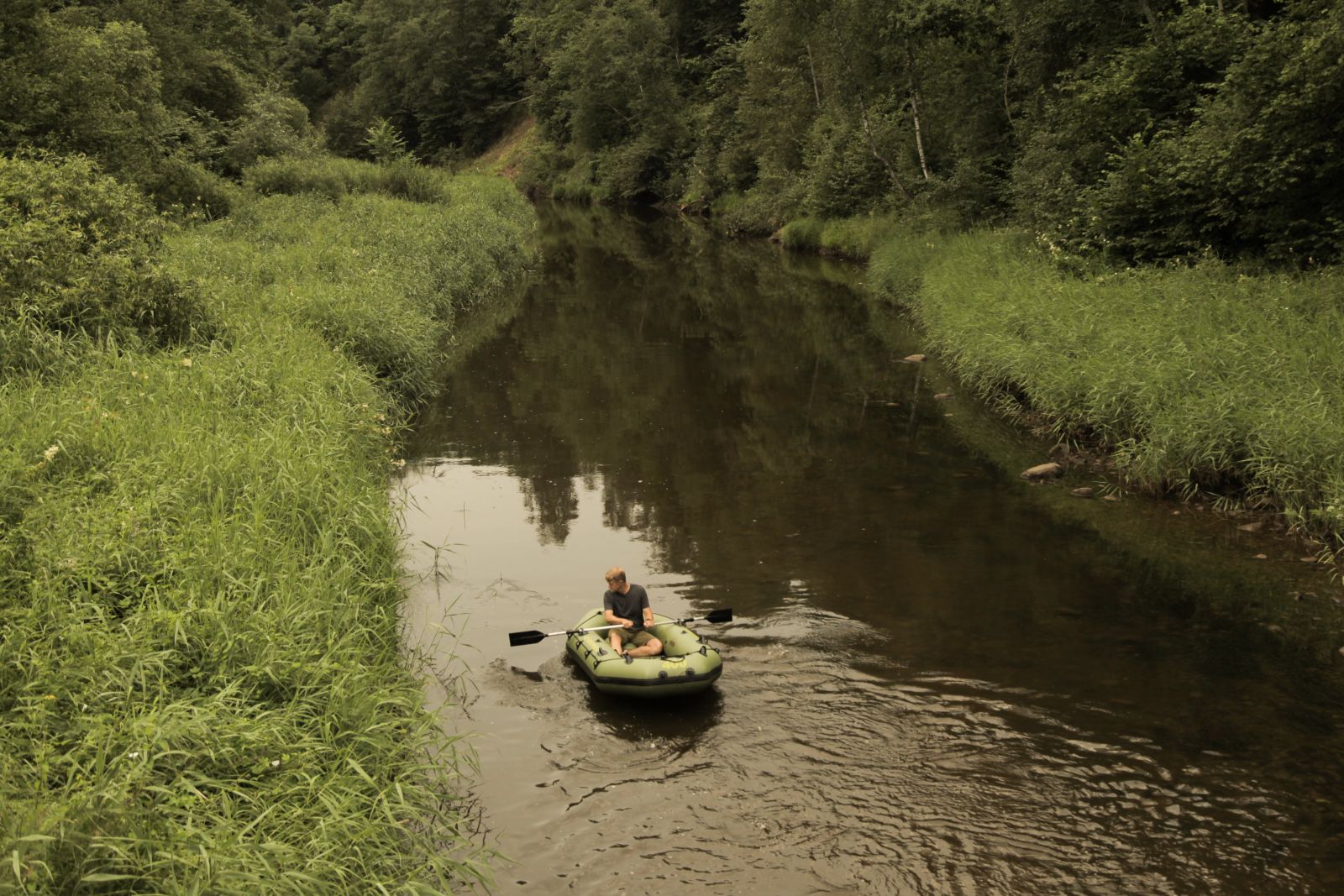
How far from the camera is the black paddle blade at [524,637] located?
7977 millimetres

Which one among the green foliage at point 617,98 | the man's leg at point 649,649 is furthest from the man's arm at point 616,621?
the green foliage at point 617,98

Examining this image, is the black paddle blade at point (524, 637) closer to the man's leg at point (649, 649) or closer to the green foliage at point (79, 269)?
the man's leg at point (649, 649)

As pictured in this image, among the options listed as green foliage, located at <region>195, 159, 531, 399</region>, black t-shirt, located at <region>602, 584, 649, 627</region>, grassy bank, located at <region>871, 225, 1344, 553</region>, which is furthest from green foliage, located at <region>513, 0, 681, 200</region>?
black t-shirt, located at <region>602, 584, 649, 627</region>

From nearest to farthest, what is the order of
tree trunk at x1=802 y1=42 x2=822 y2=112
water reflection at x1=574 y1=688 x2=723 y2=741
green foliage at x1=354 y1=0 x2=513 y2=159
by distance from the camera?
water reflection at x1=574 y1=688 x2=723 y2=741 < tree trunk at x1=802 y1=42 x2=822 y2=112 < green foliage at x1=354 y1=0 x2=513 y2=159

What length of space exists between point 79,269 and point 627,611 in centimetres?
739

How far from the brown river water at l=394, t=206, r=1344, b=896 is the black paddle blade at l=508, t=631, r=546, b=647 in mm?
219

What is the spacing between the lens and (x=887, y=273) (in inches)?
935

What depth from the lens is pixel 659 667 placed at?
23.8 feet

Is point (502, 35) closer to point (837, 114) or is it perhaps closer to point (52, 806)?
point (837, 114)

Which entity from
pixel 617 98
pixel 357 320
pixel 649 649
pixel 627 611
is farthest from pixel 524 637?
pixel 617 98

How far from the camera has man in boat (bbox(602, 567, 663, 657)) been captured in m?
7.97

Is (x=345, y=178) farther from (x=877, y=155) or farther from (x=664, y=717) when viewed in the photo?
(x=664, y=717)

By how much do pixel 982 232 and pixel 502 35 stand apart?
55.3 m

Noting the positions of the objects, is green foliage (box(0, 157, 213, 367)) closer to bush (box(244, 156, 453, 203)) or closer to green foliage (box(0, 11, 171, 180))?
green foliage (box(0, 11, 171, 180))
